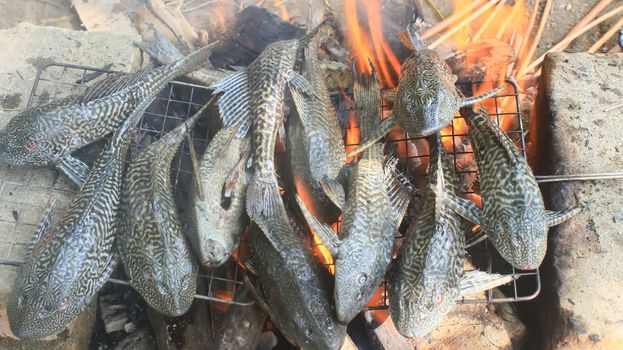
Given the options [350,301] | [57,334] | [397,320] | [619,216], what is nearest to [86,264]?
[57,334]

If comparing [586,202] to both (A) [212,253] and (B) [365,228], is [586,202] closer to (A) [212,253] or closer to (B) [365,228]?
(B) [365,228]

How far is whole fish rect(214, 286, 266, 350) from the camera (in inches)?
219

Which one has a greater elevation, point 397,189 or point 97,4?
point 97,4

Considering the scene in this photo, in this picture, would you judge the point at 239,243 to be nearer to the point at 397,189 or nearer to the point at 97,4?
the point at 397,189

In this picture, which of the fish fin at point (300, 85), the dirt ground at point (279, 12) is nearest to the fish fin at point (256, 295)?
the fish fin at point (300, 85)

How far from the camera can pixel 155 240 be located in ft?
17.2

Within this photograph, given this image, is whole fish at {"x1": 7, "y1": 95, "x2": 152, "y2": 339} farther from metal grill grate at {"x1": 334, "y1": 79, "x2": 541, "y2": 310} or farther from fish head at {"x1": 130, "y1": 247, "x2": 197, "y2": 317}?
metal grill grate at {"x1": 334, "y1": 79, "x2": 541, "y2": 310}

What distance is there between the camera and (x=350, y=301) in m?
4.84

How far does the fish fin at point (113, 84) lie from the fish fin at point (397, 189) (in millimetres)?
2975

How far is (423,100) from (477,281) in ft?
5.82

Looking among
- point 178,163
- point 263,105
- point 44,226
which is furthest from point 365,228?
point 44,226

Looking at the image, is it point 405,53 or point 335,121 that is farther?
point 405,53

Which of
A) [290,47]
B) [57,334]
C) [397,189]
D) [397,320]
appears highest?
[290,47]

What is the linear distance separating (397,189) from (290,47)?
6.78 feet
